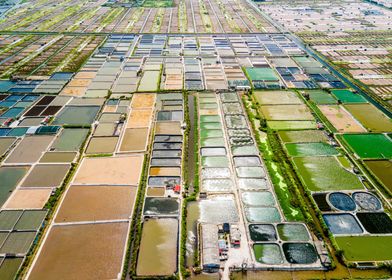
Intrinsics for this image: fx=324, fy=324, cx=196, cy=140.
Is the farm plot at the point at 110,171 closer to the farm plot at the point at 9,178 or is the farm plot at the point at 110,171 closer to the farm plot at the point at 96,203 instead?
the farm plot at the point at 96,203

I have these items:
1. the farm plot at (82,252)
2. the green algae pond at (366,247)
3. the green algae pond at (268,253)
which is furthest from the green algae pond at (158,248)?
the green algae pond at (366,247)

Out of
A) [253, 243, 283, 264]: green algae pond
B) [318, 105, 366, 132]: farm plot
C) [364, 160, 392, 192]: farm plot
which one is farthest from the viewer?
[318, 105, 366, 132]: farm plot

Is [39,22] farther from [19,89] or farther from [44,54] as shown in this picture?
[19,89]

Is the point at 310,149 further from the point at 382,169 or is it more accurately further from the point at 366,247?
the point at 366,247

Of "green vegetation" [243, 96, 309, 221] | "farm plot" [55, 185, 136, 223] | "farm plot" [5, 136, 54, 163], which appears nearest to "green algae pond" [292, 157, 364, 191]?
"green vegetation" [243, 96, 309, 221]

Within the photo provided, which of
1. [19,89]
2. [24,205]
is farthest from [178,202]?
[19,89]

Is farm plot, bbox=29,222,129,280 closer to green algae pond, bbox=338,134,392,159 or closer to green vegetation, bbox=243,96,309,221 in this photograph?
green vegetation, bbox=243,96,309,221
